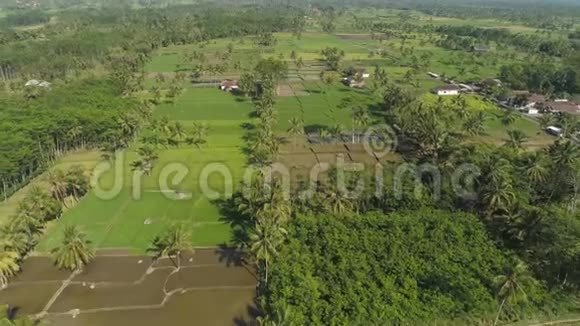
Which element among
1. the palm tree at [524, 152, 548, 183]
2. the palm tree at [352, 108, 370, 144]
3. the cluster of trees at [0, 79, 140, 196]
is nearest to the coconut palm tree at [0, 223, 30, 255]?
the cluster of trees at [0, 79, 140, 196]

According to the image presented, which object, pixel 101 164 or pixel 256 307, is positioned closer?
pixel 256 307

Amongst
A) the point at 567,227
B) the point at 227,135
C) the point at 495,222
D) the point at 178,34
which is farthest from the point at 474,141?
the point at 178,34

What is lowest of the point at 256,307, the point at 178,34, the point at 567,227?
the point at 256,307

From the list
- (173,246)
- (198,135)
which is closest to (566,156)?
(173,246)

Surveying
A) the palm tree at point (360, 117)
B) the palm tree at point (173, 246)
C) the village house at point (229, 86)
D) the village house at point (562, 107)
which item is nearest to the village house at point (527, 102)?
the village house at point (562, 107)

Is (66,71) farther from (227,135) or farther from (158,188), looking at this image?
(158,188)
